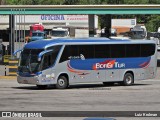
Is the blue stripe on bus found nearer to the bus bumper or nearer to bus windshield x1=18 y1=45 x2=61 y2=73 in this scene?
bus windshield x1=18 y1=45 x2=61 y2=73

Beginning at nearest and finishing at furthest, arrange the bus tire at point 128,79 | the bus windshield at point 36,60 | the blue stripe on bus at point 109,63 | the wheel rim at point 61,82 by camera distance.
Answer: the bus windshield at point 36,60, the wheel rim at point 61,82, the blue stripe on bus at point 109,63, the bus tire at point 128,79

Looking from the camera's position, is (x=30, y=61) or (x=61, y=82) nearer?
(x=30, y=61)

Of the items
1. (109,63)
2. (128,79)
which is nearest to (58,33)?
(128,79)

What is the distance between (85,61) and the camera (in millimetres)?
32031

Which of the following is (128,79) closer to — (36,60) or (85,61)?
(85,61)

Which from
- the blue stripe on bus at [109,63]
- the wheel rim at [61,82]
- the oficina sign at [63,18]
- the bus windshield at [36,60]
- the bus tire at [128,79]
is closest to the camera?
the bus windshield at [36,60]

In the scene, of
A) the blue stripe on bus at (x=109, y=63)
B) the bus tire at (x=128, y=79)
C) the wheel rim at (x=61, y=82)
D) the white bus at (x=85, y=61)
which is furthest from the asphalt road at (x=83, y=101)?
the bus tire at (x=128, y=79)

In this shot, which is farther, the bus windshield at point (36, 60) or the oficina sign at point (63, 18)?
the oficina sign at point (63, 18)

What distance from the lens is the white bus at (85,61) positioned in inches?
1204

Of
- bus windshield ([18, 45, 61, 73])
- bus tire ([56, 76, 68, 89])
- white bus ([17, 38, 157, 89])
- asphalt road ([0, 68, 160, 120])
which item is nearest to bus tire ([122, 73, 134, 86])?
white bus ([17, 38, 157, 89])

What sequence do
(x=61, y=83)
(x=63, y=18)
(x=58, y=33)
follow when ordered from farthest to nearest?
1. (x=63, y=18)
2. (x=58, y=33)
3. (x=61, y=83)

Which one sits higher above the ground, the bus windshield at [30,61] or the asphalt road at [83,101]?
the bus windshield at [30,61]

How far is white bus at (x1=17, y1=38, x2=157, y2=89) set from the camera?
3058 cm

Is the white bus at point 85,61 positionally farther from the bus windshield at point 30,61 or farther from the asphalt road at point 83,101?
the asphalt road at point 83,101
